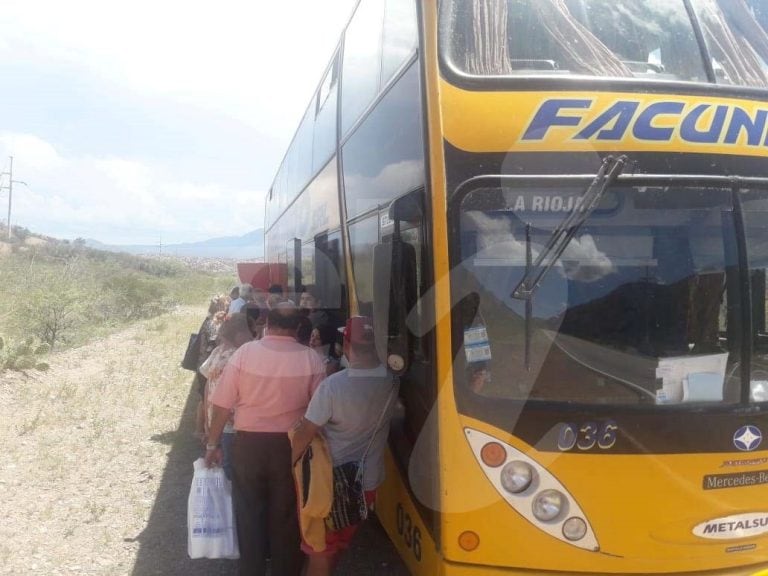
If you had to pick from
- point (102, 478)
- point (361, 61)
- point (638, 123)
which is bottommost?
point (102, 478)

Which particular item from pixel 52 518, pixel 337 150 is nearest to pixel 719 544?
pixel 337 150

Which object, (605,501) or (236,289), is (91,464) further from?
(605,501)

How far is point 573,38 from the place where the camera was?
3.63m

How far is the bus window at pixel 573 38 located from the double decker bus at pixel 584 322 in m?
0.25

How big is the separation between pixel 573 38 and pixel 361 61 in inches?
75.8

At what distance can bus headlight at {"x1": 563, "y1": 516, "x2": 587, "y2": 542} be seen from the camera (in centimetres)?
311

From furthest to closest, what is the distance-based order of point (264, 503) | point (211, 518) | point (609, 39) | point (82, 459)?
1. point (82, 459)
2. point (211, 518)
3. point (264, 503)
4. point (609, 39)

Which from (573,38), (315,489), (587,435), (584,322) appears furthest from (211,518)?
(573,38)

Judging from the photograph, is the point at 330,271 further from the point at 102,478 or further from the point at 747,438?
the point at 747,438

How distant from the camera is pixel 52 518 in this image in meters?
5.64

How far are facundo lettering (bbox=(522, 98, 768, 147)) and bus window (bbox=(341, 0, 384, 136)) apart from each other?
158 centimetres

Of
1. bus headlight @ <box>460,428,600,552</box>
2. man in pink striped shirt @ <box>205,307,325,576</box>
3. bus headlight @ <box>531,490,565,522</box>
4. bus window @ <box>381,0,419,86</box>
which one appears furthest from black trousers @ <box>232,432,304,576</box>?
bus window @ <box>381,0,419,86</box>

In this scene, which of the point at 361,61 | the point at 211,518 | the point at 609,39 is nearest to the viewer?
the point at 609,39

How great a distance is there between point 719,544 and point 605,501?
618 millimetres
